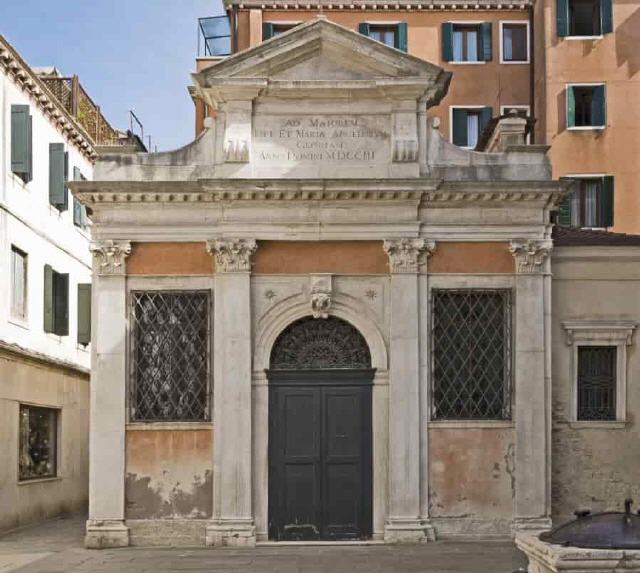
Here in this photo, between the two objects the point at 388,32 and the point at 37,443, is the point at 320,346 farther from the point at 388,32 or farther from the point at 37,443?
the point at 388,32

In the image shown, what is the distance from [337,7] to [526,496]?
17493mm

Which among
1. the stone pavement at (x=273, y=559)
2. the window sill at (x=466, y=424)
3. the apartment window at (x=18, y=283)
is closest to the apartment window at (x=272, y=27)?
the apartment window at (x=18, y=283)

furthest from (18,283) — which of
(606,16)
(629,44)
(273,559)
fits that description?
(629,44)

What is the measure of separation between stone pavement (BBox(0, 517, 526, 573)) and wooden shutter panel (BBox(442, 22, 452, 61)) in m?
17.2

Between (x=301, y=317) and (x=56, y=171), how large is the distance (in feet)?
29.7

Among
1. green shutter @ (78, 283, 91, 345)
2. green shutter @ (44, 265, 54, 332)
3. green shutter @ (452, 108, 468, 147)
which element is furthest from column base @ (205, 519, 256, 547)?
green shutter @ (452, 108, 468, 147)

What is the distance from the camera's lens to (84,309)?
89.6ft

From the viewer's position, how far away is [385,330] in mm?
21516

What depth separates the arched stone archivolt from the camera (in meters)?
21.5

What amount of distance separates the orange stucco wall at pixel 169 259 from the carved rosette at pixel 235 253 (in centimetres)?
31

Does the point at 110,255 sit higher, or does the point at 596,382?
the point at 110,255

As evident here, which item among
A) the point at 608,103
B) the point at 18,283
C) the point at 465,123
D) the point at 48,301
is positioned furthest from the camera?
the point at 465,123

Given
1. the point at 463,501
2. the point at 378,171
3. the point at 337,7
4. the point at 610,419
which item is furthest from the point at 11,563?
the point at 337,7

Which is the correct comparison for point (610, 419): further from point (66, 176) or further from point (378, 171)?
point (66, 176)
